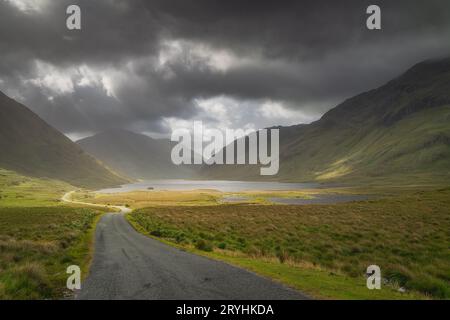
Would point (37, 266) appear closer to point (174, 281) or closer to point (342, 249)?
point (174, 281)

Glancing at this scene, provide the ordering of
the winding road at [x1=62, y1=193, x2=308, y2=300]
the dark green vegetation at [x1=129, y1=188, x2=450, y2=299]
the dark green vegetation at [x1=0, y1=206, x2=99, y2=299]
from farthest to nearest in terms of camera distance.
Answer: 1. the dark green vegetation at [x1=129, y1=188, x2=450, y2=299]
2. the dark green vegetation at [x1=0, y1=206, x2=99, y2=299]
3. the winding road at [x1=62, y1=193, x2=308, y2=300]

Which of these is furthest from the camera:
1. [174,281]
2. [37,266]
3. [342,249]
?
[342,249]

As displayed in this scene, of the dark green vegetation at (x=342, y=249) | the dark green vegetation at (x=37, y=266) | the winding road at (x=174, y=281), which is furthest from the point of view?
the dark green vegetation at (x=342, y=249)

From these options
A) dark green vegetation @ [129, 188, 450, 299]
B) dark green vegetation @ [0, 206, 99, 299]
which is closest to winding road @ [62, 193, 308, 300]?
dark green vegetation @ [0, 206, 99, 299]

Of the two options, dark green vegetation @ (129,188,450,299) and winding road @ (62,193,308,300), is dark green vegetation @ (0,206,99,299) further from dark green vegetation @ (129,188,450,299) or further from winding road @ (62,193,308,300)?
dark green vegetation @ (129,188,450,299)

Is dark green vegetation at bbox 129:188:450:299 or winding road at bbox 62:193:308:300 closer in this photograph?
winding road at bbox 62:193:308:300

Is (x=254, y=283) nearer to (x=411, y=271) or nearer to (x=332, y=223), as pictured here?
(x=411, y=271)

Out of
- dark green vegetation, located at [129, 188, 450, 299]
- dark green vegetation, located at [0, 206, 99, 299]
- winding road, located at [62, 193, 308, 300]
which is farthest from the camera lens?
dark green vegetation, located at [129, 188, 450, 299]

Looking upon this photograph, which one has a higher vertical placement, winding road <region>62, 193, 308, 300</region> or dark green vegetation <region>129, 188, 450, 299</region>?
winding road <region>62, 193, 308, 300</region>

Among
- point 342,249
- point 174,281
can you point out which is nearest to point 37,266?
point 174,281

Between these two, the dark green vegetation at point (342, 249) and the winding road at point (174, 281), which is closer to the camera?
the winding road at point (174, 281)

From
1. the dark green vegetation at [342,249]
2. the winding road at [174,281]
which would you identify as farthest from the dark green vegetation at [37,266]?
the dark green vegetation at [342,249]

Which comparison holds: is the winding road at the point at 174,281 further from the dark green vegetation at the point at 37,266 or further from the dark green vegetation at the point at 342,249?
the dark green vegetation at the point at 342,249
